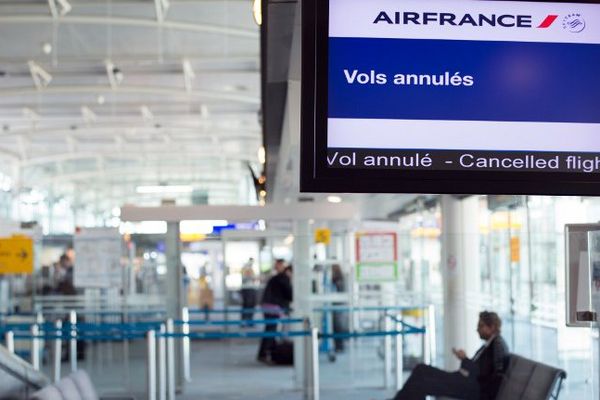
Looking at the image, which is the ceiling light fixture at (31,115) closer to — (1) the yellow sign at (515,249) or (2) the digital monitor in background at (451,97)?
(1) the yellow sign at (515,249)

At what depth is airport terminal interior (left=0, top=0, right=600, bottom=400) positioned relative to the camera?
28.6 feet

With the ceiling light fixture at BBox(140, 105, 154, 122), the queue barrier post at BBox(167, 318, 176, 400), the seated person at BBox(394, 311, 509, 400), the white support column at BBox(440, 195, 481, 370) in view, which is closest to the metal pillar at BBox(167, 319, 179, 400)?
the queue barrier post at BBox(167, 318, 176, 400)

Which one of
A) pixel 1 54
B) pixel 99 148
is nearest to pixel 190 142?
pixel 99 148

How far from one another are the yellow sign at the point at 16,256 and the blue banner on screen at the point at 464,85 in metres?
11.5

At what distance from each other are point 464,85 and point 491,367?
15.1 feet

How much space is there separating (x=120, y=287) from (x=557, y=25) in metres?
11.4

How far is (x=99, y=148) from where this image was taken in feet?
113

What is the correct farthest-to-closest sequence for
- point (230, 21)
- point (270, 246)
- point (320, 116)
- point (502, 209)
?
point (230, 21) < point (270, 246) < point (502, 209) < point (320, 116)

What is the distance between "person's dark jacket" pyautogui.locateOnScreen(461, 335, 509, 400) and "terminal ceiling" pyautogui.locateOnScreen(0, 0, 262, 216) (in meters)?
9.48

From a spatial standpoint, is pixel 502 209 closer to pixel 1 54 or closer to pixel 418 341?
pixel 418 341

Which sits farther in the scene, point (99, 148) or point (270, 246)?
point (99, 148)

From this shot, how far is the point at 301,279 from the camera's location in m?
12.2

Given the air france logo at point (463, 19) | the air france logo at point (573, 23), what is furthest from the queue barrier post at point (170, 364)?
the air france logo at point (573, 23)

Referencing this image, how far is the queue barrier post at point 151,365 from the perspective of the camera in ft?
30.4
